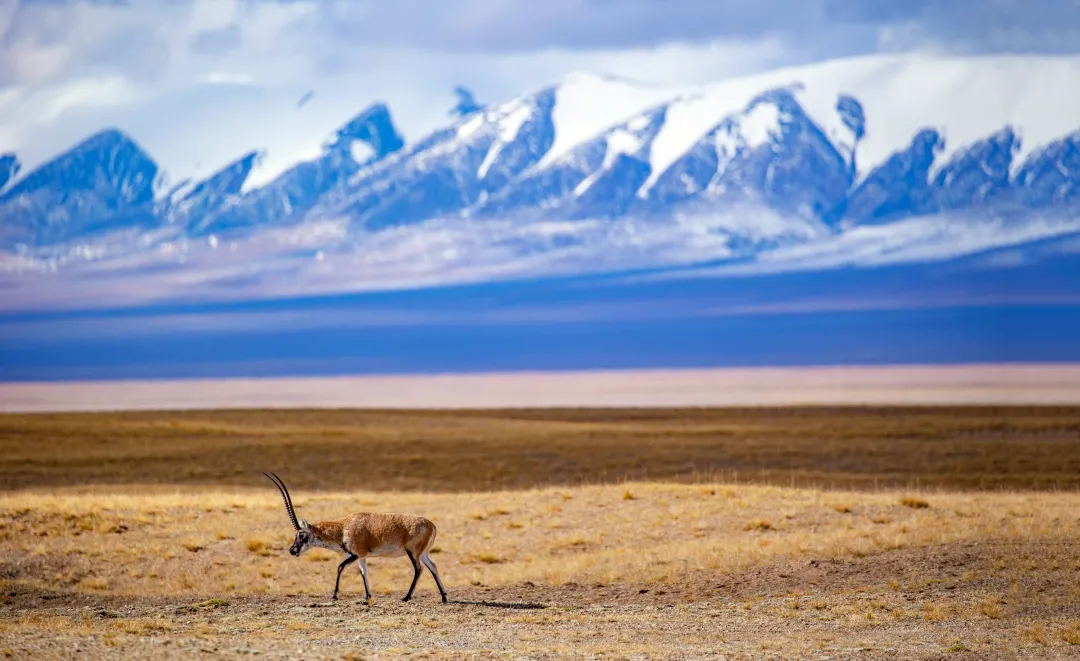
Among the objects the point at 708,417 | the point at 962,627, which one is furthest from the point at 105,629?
the point at 708,417

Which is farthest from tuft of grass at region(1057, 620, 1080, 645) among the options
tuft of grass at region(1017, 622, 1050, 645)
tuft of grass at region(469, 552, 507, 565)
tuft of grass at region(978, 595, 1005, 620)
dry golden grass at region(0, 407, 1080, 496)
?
dry golden grass at region(0, 407, 1080, 496)

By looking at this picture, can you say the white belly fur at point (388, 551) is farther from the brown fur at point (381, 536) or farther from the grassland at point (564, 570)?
the grassland at point (564, 570)

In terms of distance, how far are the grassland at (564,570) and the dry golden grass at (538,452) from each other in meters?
0.48

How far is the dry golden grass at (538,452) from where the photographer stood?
153 feet

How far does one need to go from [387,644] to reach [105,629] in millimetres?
3531

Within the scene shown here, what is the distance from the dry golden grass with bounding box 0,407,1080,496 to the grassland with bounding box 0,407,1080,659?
479mm

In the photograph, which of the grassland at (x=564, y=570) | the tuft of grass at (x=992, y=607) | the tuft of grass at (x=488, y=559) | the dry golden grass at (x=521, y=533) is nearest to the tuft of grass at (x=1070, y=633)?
the grassland at (x=564, y=570)

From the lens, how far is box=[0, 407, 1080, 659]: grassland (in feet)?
55.3

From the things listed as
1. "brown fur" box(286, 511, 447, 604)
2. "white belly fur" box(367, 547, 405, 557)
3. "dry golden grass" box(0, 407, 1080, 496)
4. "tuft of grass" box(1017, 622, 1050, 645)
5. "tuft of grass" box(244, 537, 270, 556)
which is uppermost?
"brown fur" box(286, 511, 447, 604)

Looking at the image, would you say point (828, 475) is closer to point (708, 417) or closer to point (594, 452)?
point (594, 452)

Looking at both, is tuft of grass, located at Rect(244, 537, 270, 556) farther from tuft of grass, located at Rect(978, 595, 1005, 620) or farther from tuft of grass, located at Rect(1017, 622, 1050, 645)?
tuft of grass, located at Rect(1017, 622, 1050, 645)

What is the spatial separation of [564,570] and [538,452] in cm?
3298

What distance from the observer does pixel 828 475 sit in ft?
157

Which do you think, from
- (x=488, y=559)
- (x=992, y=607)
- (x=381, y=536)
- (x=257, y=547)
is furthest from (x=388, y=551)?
(x=992, y=607)
